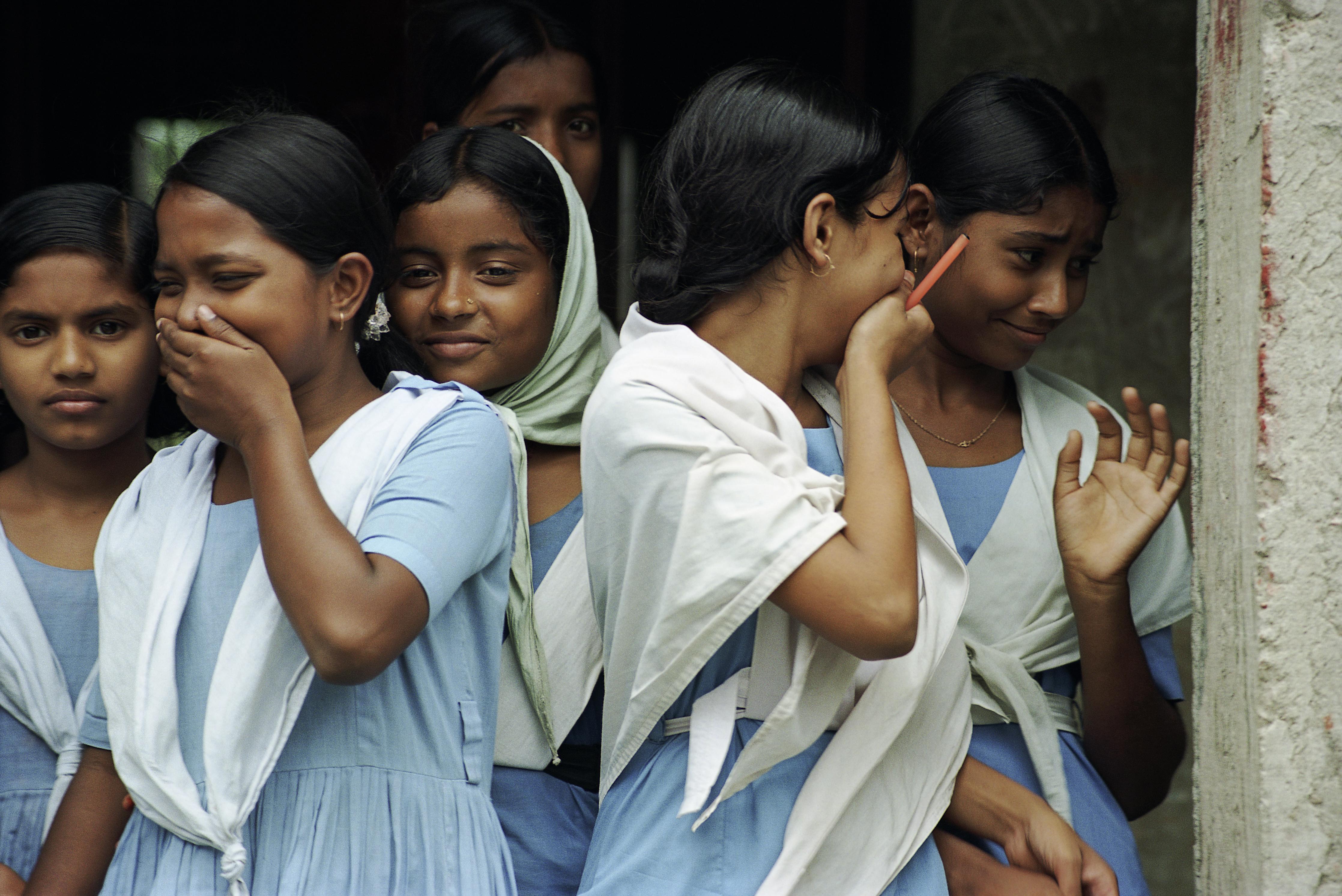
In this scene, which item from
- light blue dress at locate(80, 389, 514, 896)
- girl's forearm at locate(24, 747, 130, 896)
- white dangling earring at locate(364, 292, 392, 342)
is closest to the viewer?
light blue dress at locate(80, 389, 514, 896)

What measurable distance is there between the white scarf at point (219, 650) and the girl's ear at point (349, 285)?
0.15 meters

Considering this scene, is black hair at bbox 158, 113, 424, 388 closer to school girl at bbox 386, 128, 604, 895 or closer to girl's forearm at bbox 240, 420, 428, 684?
school girl at bbox 386, 128, 604, 895

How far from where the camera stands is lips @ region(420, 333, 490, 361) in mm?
2203

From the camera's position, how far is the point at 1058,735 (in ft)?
6.86

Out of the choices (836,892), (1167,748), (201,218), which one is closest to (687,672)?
(836,892)

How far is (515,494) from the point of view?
2.09 metres

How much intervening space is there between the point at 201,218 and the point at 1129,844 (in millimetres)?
1784

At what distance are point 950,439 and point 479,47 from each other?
142 cm

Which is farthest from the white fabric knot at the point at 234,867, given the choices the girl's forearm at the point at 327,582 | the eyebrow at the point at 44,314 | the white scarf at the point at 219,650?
the eyebrow at the point at 44,314

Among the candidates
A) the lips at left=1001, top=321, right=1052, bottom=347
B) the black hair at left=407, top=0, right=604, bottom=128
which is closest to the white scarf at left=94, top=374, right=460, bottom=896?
the lips at left=1001, top=321, right=1052, bottom=347

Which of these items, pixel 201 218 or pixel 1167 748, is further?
pixel 1167 748

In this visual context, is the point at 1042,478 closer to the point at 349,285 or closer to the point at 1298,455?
the point at 1298,455

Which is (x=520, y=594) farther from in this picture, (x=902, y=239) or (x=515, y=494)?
(x=902, y=239)

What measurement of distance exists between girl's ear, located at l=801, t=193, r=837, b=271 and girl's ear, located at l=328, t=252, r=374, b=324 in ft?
2.17
